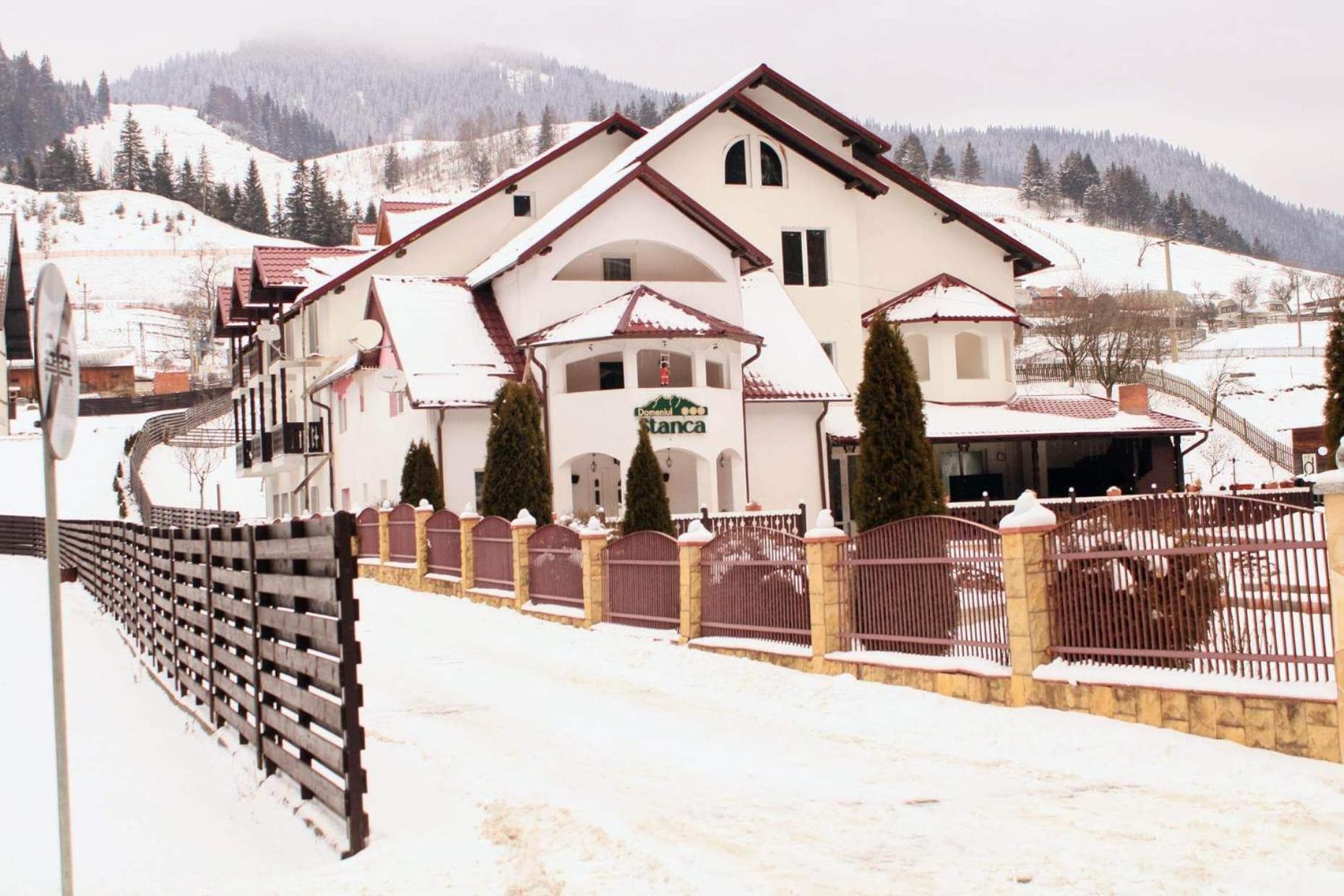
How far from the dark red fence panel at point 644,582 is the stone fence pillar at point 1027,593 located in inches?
224

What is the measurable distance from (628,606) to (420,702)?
521cm

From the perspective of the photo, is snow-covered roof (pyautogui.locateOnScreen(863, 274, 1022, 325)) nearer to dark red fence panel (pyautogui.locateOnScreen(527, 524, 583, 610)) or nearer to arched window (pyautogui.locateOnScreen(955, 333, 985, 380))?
arched window (pyautogui.locateOnScreen(955, 333, 985, 380))

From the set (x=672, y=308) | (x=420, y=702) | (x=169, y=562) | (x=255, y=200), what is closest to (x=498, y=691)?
(x=420, y=702)

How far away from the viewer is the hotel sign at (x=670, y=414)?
31547 millimetres

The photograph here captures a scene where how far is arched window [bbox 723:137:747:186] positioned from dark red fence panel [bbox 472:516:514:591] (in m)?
18.1

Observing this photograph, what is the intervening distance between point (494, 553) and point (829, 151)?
2063 cm

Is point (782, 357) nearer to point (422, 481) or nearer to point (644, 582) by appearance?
point (422, 481)

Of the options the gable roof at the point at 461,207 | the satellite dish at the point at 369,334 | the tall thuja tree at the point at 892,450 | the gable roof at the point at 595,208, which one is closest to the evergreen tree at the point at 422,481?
the satellite dish at the point at 369,334

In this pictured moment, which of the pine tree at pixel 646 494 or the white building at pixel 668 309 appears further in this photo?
the white building at pixel 668 309

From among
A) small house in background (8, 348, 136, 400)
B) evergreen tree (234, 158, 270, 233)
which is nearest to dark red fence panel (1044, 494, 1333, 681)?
small house in background (8, 348, 136, 400)

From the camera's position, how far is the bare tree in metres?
69.1

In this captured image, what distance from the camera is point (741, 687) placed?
13352 millimetres

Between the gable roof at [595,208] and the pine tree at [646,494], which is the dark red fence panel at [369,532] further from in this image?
the pine tree at [646,494]

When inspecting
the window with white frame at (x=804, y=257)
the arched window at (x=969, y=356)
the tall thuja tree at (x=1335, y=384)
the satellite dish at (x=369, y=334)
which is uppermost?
the window with white frame at (x=804, y=257)
